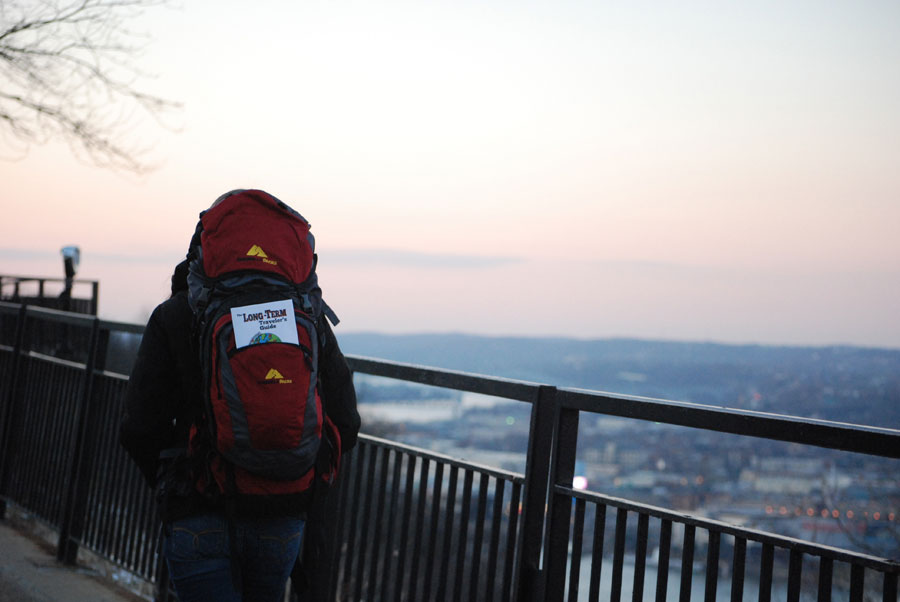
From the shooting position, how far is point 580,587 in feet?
10.1

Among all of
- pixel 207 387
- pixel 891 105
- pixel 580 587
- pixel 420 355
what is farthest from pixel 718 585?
pixel 891 105

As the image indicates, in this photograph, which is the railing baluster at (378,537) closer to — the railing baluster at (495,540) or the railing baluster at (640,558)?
the railing baluster at (495,540)

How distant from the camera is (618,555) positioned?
2.94 m

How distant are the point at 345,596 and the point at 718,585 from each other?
6.51 ft

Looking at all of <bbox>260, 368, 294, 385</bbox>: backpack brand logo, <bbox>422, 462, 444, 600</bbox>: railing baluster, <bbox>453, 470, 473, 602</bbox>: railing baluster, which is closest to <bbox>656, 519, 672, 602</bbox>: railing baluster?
<bbox>453, 470, 473, 602</bbox>: railing baluster

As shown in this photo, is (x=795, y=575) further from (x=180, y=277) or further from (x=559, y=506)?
(x=180, y=277)

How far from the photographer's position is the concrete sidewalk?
17.3ft

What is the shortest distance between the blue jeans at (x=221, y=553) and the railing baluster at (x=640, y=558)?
1118 millimetres

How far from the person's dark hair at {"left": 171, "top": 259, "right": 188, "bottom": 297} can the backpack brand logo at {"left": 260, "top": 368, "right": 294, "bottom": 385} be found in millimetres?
495

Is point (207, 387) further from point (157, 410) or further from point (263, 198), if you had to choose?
point (263, 198)

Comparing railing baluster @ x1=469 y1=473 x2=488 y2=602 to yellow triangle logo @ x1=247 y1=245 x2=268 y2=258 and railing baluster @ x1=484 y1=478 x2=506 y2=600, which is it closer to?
railing baluster @ x1=484 y1=478 x2=506 y2=600

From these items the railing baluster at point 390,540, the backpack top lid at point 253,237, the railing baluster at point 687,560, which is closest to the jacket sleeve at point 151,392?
the backpack top lid at point 253,237

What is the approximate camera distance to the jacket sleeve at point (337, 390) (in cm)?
288

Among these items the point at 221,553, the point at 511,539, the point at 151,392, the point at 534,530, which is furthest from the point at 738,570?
the point at 151,392
